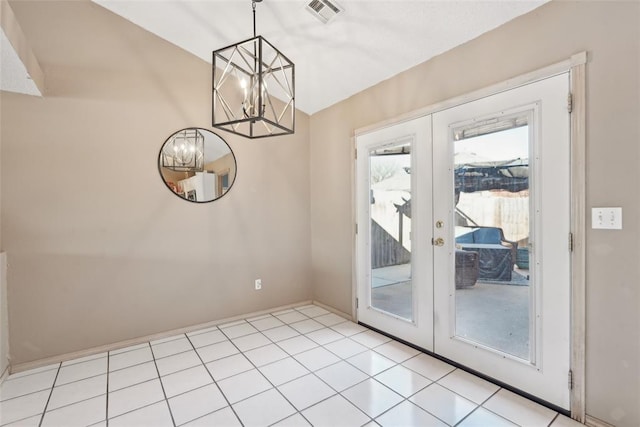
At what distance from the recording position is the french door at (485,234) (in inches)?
70.2

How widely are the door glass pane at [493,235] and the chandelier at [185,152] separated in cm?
243

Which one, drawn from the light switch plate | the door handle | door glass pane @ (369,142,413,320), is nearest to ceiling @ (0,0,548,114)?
door glass pane @ (369,142,413,320)

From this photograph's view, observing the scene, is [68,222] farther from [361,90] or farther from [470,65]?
[470,65]

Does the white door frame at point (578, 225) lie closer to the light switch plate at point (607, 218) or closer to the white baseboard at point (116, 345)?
the light switch plate at point (607, 218)

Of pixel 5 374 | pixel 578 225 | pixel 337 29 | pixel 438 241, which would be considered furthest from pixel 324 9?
pixel 5 374

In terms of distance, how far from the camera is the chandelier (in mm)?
2893

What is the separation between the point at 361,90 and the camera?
10.1 feet

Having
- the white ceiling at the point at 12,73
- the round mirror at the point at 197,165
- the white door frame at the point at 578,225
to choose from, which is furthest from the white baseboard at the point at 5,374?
the white door frame at the point at 578,225

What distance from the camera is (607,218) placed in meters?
1.59

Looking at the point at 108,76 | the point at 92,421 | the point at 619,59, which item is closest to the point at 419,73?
the point at 619,59

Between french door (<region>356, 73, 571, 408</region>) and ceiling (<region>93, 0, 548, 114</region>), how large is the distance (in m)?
0.53

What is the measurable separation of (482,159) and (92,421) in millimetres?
3014

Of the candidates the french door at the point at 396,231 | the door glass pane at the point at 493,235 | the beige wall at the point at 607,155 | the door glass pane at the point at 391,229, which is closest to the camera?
the beige wall at the point at 607,155

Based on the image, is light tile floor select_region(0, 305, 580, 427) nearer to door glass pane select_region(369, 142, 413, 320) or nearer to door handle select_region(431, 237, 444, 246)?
door glass pane select_region(369, 142, 413, 320)
